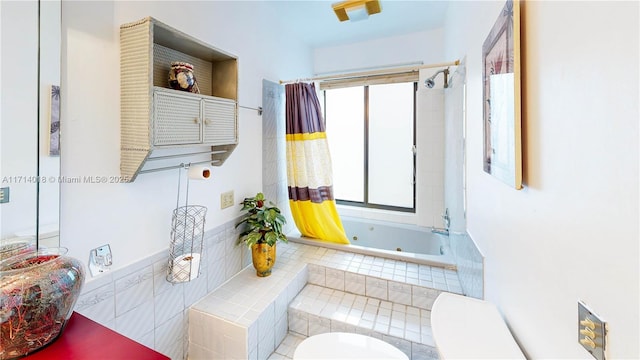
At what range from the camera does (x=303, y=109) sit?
2.57m

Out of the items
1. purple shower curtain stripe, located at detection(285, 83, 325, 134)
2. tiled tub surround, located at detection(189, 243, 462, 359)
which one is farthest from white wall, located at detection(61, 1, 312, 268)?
purple shower curtain stripe, located at detection(285, 83, 325, 134)

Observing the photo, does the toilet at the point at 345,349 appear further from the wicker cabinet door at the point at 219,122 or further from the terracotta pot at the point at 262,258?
the wicker cabinet door at the point at 219,122

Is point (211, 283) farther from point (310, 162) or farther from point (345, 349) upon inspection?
point (310, 162)

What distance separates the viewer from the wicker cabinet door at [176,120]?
1.22 meters

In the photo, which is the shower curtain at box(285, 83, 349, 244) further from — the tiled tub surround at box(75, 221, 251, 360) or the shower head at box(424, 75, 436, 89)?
the shower head at box(424, 75, 436, 89)

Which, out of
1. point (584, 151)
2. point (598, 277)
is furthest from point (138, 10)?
point (598, 277)

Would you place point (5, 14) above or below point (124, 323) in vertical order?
above

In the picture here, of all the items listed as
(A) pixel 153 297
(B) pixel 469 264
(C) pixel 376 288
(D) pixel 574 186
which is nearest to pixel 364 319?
(C) pixel 376 288

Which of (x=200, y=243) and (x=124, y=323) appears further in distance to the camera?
(x=200, y=243)

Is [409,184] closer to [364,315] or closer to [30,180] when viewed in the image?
[364,315]

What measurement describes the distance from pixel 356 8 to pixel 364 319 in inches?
91.3

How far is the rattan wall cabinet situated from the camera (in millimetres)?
1196

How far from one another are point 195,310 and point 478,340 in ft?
5.07

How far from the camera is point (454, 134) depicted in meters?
2.22
